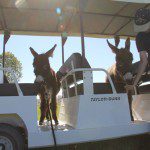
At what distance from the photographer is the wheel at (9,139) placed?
3.92 meters

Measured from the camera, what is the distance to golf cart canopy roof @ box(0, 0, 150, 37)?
5305mm

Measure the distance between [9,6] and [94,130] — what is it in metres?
2.84

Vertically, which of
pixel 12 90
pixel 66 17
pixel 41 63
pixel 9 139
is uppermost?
pixel 66 17

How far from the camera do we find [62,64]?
6480mm

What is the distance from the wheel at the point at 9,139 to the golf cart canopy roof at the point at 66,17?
7.31 ft

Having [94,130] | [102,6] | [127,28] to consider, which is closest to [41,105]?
[94,130]

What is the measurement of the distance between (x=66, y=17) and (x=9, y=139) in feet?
9.51

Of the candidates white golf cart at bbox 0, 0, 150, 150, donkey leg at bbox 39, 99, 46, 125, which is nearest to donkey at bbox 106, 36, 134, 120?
white golf cart at bbox 0, 0, 150, 150

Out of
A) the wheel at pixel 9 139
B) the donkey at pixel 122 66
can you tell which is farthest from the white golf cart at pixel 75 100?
the donkey at pixel 122 66

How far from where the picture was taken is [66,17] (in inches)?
235

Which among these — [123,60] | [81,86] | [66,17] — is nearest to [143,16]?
[123,60]

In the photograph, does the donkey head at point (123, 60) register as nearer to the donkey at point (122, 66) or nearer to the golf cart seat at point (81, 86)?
the donkey at point (122, 66)

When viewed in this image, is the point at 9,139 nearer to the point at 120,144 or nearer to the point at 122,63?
the point at 120,144

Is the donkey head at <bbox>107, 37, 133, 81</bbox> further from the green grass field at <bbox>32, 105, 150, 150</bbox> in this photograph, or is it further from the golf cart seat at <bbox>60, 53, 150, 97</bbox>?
the green grass field at <bbox>32, 105, 150, 150</bbox>
